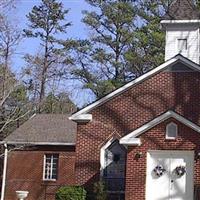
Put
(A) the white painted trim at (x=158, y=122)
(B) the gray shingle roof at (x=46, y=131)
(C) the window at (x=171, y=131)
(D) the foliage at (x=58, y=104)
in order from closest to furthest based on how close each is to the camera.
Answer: (A) the white painted trim at (x=158, y=122), (C) the window at (x=171, y=131), (B) the gray shingle roof at (x=46, y=131), (D) the foliage at (x=58, y=104)

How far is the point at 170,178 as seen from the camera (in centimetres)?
2202

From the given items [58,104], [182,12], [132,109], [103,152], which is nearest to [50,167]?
[103,152]

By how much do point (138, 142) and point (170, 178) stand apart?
217 cm

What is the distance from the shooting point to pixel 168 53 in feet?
89.4

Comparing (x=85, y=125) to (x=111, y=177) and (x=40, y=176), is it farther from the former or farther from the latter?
(x=40, y=176)

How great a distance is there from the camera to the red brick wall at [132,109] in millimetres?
23734

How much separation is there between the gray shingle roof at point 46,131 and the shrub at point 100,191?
7.58 metres

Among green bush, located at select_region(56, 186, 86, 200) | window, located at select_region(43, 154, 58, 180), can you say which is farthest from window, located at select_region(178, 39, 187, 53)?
green bush, located at select_region(56, 186, 86, 200)

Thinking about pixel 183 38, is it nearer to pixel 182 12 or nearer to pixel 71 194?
pixel 182 12

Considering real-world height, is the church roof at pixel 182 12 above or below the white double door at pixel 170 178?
above

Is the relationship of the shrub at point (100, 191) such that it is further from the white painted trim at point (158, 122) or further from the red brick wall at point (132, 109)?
the white painted trim at point (158, 122)

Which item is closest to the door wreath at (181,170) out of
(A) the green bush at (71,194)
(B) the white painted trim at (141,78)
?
(A) the green bush at (71,194)

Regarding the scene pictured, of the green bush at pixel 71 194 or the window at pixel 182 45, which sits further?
the window at pixel 182 45

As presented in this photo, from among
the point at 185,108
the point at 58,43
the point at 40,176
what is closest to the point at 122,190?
the point at 185,108
